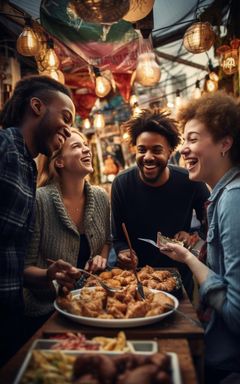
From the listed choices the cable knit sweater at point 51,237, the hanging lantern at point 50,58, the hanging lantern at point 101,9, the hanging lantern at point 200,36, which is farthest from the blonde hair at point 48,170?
the hanging lantern at point 200,36

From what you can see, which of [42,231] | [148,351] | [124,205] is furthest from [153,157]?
[148,351]

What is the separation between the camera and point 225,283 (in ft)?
6.53

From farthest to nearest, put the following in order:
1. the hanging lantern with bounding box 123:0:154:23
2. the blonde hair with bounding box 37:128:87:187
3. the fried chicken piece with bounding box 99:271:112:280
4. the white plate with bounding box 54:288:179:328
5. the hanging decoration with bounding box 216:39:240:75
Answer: the hanging decoration with bounding box 216:39:240:75 → the hanging lantern with bounding box 123:0:154:23 → the blonde hair with bounding box 37:128:87:187 → the fried chicken piece with bounding box 99:271:112:280 → the white plate with bounding box 54:288:179:328

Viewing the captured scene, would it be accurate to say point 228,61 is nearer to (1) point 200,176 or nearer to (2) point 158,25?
(2) point 158,25

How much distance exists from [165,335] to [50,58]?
15.2 feet

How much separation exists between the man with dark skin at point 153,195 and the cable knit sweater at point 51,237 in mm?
609

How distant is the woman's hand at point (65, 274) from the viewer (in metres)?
2.12

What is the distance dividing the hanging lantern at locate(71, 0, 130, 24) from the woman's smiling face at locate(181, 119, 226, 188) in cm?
99

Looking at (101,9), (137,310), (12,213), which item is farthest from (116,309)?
(101,9)

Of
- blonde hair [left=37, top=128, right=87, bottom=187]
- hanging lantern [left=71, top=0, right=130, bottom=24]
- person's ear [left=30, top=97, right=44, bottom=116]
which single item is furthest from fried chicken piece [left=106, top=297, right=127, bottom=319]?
hanging lantern [left=71, top=0, right=130, bottom=24]

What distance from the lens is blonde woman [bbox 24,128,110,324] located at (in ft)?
8.95

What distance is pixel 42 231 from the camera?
288 cm

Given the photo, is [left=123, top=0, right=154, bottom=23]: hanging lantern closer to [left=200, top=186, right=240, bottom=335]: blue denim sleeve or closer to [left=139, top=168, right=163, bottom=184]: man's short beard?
[left=139, top=168, right=163, bottom=184]: man's short beard

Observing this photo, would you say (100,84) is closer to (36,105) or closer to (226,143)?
(36,105)
